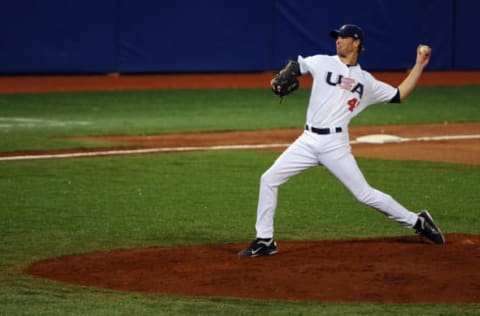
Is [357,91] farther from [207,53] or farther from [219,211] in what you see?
[207,53]

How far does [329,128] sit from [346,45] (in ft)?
2.03

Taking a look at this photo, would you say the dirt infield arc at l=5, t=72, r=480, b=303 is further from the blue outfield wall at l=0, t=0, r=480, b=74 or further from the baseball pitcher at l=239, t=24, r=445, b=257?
the blue outfield wall at l=0, t=0, r=480, b=74

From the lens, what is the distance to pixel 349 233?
416 inches

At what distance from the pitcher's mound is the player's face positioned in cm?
150

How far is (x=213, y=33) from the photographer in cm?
2720

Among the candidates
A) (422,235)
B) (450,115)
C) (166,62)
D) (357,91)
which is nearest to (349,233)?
(422,235)

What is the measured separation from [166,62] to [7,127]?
8535 millimetres

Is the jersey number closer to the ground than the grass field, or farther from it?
farther from it

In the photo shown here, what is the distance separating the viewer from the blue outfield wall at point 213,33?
25469mm

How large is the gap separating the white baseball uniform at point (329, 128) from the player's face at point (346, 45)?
74 millimetres

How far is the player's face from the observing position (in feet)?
29.9

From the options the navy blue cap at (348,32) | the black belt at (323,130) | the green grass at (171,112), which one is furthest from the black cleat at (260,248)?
the green grass at (171,112)

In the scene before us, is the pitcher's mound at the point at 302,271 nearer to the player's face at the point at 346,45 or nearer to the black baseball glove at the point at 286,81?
the black baseball glove at the point at 286,81

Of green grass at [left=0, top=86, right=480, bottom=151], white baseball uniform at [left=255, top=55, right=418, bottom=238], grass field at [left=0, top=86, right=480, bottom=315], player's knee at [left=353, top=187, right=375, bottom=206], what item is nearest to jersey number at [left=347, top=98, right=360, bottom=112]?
white baseball uniform at [left=255, top=55, right=418, bottom=238]
